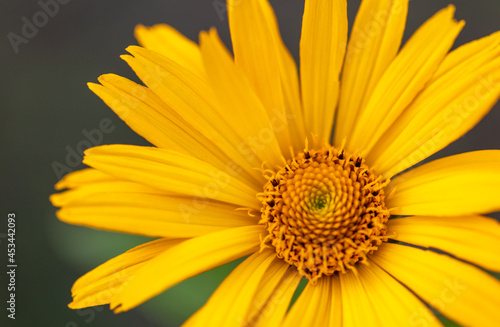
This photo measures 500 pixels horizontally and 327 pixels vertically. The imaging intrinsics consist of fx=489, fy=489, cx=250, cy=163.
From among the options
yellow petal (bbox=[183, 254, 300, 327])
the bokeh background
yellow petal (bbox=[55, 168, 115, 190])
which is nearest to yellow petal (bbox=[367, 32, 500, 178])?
yellow petal (bbox=[183, 254, 300, 327])

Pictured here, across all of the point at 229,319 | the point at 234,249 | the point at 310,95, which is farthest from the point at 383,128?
the point at 229,319

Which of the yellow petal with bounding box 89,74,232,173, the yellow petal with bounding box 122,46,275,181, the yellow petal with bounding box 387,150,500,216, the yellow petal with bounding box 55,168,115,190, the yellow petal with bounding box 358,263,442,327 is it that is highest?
the yellow petal with bounding box 387,150,500,216

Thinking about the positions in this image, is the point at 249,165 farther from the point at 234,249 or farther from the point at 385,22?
the point at 385,22

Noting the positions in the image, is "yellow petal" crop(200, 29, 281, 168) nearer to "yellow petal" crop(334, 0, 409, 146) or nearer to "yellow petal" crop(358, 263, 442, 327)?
"yellow petal" crop(334, 0, 409, 146)

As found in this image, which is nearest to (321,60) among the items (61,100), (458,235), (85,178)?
(458,235)

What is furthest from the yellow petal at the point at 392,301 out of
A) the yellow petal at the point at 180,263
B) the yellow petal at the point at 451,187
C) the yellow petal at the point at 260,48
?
the yellow petal at the point at 260,48
